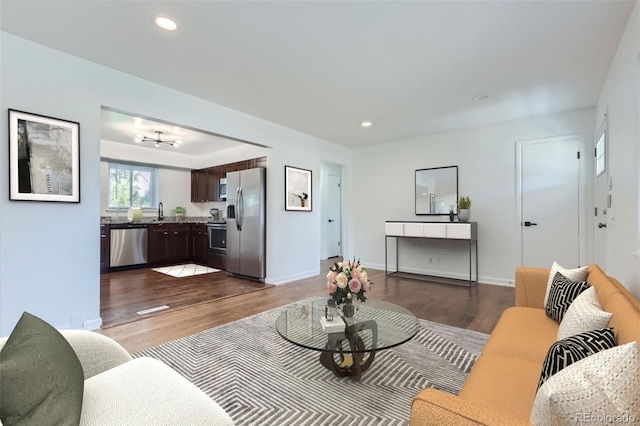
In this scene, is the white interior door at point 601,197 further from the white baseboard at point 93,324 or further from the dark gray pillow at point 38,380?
the white baseboard at point 93,324

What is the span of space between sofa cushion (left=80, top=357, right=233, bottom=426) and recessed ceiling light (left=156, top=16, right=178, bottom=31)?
7.43ft

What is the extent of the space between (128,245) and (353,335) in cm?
555

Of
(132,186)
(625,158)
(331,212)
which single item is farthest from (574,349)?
(132,186)

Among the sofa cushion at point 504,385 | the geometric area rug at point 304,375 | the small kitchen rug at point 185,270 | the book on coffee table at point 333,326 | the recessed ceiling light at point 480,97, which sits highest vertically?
the recessed ceiling light at point 480,97

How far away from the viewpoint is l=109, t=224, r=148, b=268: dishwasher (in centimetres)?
567

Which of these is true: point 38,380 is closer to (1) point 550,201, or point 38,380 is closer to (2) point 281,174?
(2) point 281,174

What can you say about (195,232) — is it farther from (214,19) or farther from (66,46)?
(214,19)

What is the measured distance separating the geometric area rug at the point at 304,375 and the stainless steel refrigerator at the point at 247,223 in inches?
83.4

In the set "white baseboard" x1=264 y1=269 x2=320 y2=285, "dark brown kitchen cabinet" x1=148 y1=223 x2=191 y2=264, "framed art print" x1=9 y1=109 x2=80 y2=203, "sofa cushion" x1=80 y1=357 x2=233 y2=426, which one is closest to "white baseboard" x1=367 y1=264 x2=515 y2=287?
"white baseboard" x1=264 y1=269 x2=320 y2=285

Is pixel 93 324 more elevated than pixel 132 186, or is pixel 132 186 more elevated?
pixel 132 186

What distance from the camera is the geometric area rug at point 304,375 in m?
1.64

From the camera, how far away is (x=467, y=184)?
4.99m

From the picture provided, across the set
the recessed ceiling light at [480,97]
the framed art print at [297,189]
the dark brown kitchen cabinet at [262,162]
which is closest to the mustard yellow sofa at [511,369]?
the recessed ceiling light at [480,97]

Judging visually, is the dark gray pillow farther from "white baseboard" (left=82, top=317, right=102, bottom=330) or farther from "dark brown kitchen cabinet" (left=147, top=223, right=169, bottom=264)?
"dark brown kitchen cabinet" (left=147, top=223, right=169, bottom=264)
